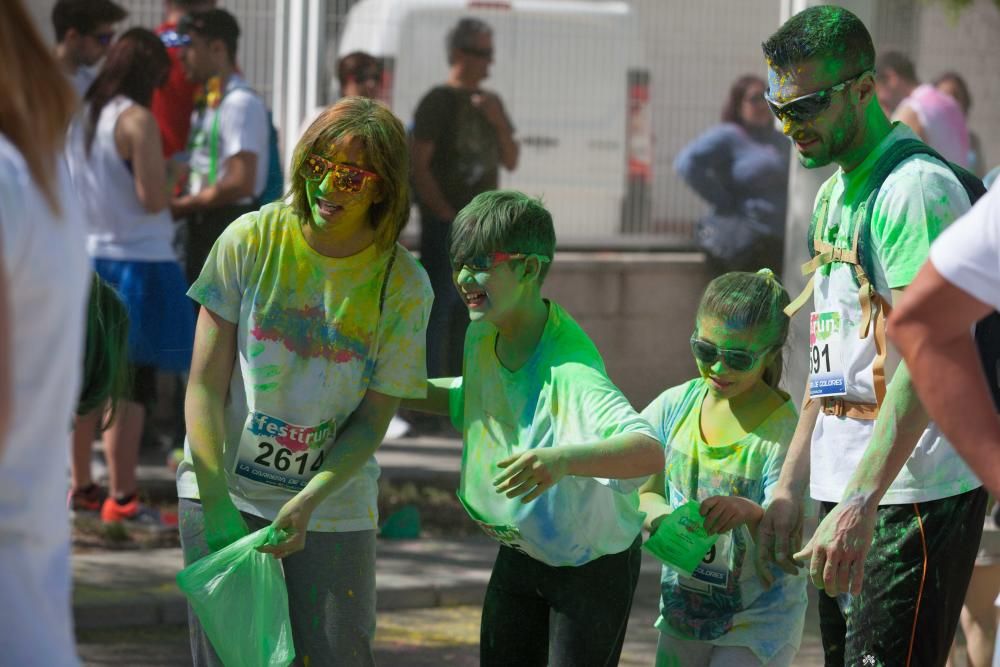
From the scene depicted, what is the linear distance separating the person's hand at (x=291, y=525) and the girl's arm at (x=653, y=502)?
83 centimetres

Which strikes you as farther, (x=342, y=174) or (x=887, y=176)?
(x=342, y=174)

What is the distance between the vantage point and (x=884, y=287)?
3.41 meters

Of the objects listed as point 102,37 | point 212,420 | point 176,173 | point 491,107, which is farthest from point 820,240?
point 491,107

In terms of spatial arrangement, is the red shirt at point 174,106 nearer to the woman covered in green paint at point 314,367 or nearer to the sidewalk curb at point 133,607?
the sidewalk curb at point 133,607

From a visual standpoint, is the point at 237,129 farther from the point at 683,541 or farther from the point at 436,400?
the point at 683,541

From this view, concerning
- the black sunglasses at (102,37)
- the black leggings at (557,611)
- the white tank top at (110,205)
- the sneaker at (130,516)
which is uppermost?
the black sunglasses at (102,37)

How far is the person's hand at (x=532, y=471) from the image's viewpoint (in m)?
3.16

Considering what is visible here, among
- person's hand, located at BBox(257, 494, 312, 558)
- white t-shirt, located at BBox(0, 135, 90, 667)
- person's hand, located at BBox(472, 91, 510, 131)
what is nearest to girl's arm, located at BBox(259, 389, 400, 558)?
person's hand, located at BBox(257, 494, 312, 558)

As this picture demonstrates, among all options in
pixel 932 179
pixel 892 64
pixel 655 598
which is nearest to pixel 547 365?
pixel 932 179

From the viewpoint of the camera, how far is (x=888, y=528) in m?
3.46

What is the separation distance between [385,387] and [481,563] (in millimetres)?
3324

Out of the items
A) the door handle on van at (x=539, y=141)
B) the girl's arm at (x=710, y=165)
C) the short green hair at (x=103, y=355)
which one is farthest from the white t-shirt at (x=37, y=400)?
the girl's arm at (x=710, y=165)

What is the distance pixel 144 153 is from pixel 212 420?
374 centimetres

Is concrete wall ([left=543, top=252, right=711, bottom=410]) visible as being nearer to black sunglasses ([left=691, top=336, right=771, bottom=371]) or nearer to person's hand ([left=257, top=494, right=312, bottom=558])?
black sunglasses ([left=691, top=336, right=771, bottom=371])
